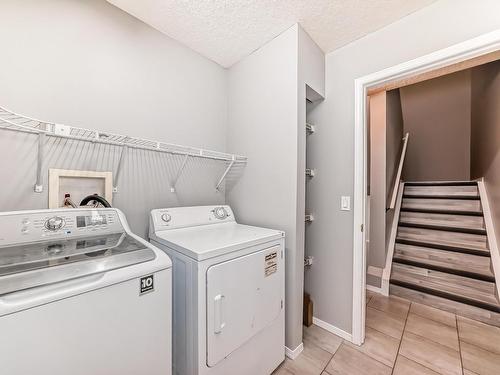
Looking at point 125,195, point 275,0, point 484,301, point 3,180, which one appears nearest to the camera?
point 3,180

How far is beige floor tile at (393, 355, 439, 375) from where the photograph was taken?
1455mm

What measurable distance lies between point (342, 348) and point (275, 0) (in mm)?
2484

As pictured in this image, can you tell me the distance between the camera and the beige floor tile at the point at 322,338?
171cm

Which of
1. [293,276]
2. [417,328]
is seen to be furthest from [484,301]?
[293,276]

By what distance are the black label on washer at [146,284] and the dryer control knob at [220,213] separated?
946 millimetres

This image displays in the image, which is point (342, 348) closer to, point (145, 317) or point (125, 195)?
point (145, 317)

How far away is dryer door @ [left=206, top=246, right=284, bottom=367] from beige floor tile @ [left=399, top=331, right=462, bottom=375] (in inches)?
42.8

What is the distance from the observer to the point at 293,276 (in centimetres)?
161

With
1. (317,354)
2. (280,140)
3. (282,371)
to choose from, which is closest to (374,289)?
(317,354)

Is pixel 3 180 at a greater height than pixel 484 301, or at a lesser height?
greater

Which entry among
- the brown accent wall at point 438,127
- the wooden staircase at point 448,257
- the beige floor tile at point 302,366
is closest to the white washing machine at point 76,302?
the beige floor tile at point 302,366

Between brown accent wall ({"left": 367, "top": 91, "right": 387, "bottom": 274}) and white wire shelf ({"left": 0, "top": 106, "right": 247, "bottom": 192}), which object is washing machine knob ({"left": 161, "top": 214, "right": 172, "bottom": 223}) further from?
brown accent wall ({"left": 367, "top": 91, "right": 387, "bottom": 274})

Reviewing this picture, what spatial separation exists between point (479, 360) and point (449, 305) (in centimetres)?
77

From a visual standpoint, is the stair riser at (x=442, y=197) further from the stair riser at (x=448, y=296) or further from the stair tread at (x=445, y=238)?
the stair riser at (x=448, y=296)
